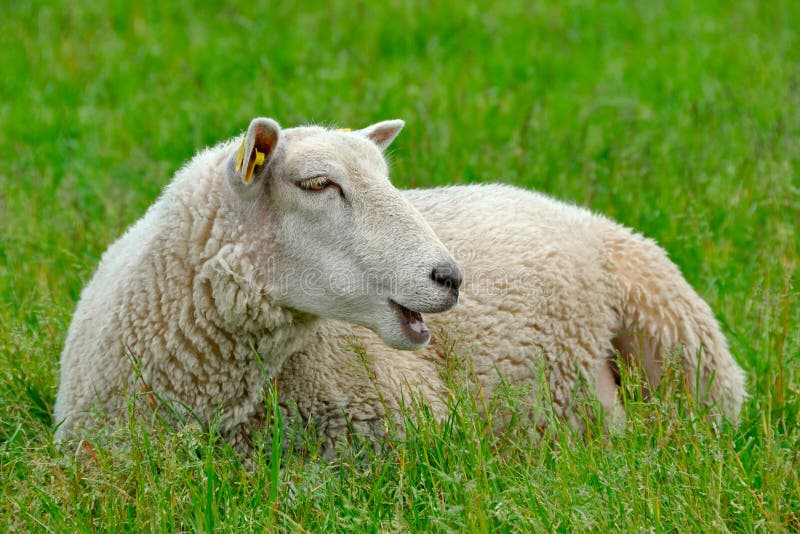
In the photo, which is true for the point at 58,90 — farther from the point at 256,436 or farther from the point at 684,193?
the point at 256,436

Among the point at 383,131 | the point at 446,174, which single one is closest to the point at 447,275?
the point at 383,131

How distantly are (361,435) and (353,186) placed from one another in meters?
0.85

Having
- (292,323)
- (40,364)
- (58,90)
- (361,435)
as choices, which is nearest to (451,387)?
(361,435)

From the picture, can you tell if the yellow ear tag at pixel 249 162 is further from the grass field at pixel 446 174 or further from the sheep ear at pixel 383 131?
the grass field at pixel 446 174

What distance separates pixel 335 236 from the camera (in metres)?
3.47

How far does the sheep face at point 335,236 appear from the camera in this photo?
11.2 ft

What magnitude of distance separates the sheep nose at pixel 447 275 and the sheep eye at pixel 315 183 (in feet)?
1.51

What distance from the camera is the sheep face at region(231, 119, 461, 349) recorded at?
3.43 meters

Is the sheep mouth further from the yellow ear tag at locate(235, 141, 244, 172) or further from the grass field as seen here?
the yellow ear tag at locate(235, 141, 244, 172)

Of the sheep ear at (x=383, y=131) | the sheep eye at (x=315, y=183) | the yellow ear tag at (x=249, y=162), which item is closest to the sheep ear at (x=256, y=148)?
the yellow ear tag at (x=249, y=162)

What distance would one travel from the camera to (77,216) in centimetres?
567

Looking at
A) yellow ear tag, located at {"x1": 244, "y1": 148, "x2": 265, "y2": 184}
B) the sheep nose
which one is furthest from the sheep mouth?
yellow ear tag, located at {"x1": 244, "y1": 148, "x2": 265, "y2": 184}

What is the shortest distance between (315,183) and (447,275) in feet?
1.71

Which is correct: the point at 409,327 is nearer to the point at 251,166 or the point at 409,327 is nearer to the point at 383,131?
the point at 251,166
